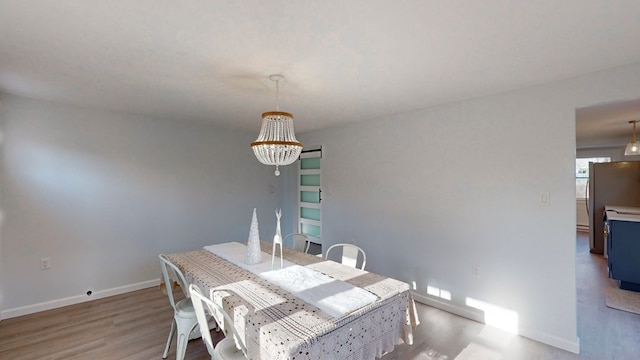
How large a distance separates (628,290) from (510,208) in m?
2.70

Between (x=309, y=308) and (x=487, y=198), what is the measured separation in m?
2.27

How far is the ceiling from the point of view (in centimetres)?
145

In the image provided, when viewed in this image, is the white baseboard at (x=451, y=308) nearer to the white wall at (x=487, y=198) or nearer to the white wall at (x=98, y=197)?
the white wall at (x=487, y=198)

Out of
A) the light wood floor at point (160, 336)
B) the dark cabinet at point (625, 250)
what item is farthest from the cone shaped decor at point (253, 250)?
the dark cabinet at point (625, 250)

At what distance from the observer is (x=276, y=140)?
2.29m

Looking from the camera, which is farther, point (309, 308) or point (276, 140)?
point (276, 140)

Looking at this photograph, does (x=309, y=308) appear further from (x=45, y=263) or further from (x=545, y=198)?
(x=45, y=263)

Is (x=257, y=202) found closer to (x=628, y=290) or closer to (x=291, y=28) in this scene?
(x=291, y=28)

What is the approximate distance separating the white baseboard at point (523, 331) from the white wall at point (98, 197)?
3214 mm

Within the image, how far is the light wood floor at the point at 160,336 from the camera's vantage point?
2285mm

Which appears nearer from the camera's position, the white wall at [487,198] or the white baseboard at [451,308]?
the white wall at [487,198]

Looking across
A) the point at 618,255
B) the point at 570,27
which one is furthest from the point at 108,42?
the point at 618,255

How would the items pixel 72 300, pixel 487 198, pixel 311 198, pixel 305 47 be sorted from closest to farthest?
pixel 305 47 → pixel 487 198 → pixel 72 300 → pixel 311 198

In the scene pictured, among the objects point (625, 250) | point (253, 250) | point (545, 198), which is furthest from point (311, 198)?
point (625, 250)
